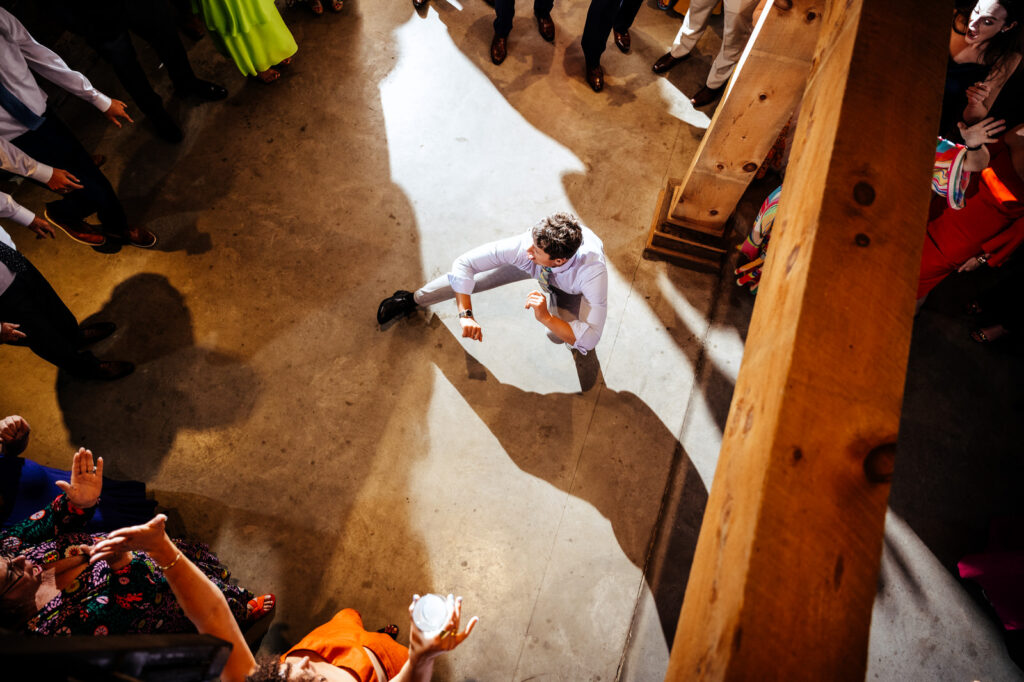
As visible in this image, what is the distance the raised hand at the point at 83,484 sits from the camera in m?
2.19

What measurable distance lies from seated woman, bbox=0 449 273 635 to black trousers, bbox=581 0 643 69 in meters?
4.62

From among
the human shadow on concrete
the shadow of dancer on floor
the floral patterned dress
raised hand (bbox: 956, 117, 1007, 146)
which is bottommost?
the human shadow on concrete

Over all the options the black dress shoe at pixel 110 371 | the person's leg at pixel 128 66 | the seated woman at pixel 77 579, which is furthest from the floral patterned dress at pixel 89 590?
the person's leg at pixel 128 66

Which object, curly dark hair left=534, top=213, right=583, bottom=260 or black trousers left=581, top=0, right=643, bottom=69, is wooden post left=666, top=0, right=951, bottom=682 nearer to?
curly dark hair left=534, top=213, right=583, bottom=260

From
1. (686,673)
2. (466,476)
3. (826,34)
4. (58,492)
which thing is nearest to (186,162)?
(58,492)

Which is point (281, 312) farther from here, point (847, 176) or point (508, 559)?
point (847, 176)

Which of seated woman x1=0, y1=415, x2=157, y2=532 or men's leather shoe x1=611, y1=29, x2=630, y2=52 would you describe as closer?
seated woman x1=0, y1=415, x2=157, y2=532

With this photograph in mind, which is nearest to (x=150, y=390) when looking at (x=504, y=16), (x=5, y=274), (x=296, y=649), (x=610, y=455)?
(x=5, y=274)

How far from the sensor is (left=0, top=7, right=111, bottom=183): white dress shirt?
266cm

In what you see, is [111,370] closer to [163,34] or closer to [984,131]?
[163,34]

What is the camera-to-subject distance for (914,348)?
12.0 feet

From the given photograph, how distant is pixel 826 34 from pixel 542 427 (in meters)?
2.59

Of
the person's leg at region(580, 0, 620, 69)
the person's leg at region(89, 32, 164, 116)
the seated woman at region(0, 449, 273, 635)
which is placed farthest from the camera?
the person's leg at region(580, 0, 620, 69)

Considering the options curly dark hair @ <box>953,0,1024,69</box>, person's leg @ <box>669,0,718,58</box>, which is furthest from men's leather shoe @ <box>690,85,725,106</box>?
curly dark hair @ <box>953,0,1024,69</box>
